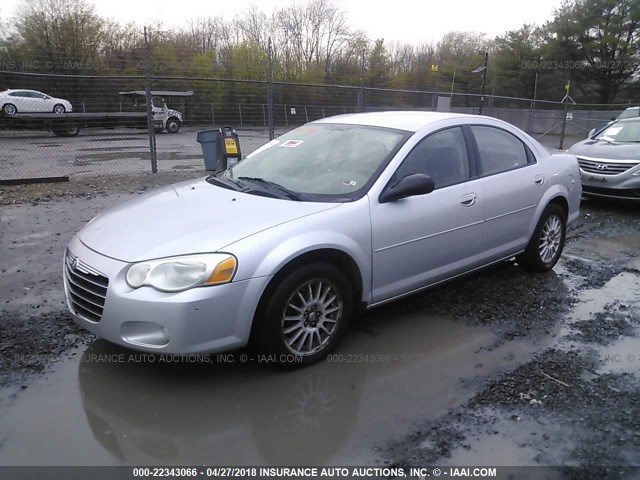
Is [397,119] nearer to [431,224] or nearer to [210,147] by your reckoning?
[431,224]

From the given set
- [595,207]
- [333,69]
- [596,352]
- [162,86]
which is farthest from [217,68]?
[596,352]

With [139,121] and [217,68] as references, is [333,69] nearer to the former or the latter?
[217,68]

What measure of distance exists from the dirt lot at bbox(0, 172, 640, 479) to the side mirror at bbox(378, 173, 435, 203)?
1.07 meters

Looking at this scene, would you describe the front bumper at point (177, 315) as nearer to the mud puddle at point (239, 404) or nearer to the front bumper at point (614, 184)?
the mud puddle at point (239, 404)

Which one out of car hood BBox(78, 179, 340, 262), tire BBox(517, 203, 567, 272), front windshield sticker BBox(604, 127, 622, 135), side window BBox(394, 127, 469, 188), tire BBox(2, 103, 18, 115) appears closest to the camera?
car hood BBox(78, 179, 340, 262)

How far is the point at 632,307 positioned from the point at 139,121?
18514 millimetres

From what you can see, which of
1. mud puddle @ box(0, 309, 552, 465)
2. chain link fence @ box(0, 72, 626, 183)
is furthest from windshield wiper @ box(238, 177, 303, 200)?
chain link fence @ box(0, 72, 626, 183)

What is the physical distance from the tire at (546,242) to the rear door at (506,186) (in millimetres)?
208

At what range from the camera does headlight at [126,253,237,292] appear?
2.90 metres

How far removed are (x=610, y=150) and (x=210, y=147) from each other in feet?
23.3

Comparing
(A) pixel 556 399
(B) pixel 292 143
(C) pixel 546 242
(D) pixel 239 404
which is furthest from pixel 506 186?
(D) pixel 239 404

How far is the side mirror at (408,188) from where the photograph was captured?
12.0ft

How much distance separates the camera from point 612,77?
132 feet

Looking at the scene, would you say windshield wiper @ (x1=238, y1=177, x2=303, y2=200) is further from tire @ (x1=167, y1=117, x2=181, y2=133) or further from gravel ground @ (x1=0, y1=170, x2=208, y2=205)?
tire @ (x1=167, y1=117, x2=181, y2=133)
